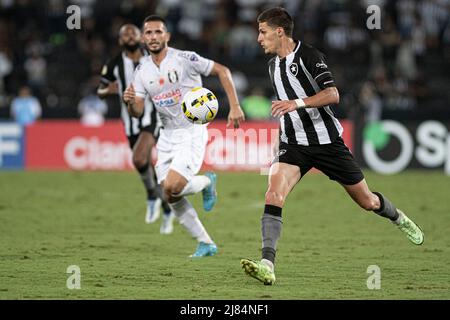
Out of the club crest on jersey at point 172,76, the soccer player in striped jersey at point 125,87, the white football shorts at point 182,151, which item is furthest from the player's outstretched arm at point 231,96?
the soccer player in striped jersey at point 125,87

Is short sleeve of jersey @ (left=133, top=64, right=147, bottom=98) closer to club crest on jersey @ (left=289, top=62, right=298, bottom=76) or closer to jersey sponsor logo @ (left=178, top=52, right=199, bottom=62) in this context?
jersey sponsor logo @ (left=178, top=52, right=199, bottom=62)

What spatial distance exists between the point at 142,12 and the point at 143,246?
47.1 feet

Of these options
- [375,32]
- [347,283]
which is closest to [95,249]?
[347,283]

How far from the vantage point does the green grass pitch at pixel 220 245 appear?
304 inches

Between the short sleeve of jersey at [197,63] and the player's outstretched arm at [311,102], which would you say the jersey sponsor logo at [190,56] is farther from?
the player's outstretched arm at [311,102]

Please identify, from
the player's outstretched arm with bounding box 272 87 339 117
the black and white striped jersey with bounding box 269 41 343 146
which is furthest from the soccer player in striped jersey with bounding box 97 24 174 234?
the player's outstretched arm with bounding box 272 87 339 117

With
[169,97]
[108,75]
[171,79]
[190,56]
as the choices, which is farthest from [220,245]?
[108,75]

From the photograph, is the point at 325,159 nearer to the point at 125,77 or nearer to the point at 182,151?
the point at 182,151

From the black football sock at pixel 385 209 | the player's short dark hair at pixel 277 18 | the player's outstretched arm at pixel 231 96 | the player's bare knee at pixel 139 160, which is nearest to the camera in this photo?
the player's short dark hair at pixel 277 18

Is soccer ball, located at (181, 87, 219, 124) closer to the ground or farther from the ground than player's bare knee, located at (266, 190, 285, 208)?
farther from the ground

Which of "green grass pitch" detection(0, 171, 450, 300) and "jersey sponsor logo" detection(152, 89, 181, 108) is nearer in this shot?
"green grass pitch" detection(0, 171, 450, 300)

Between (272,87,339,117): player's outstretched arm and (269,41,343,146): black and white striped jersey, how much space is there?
0.31ft

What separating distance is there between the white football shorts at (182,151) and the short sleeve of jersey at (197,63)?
60 cm

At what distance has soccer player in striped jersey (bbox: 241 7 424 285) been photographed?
8062 mm
